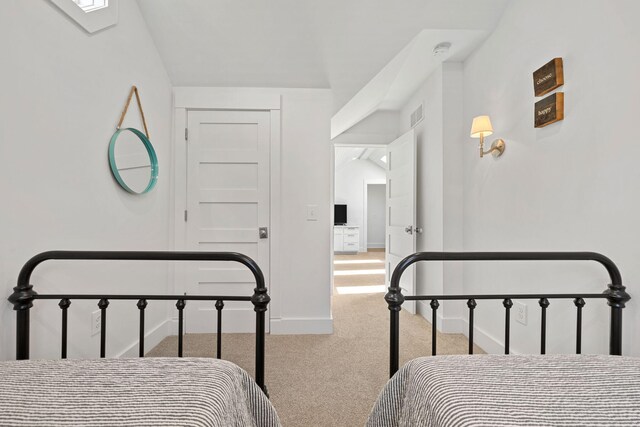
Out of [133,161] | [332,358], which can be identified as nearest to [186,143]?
[133,161]

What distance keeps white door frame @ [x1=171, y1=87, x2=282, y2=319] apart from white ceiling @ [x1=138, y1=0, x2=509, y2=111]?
9 centimetres

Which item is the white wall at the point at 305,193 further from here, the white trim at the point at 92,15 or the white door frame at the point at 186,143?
the white trim at the point at 92,15

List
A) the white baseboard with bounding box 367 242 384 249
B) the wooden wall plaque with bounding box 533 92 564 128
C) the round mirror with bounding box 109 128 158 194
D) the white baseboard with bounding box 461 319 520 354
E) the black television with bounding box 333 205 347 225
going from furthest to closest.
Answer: the white baseboard with bounding box 367 242 384 249 < the black television with bounding box 333 205 347 225 < the white baseboard with bounding box 461 319 520 354 < the round mirror with bounding box 109 128 158 194 < the wooden wall plaque with bounding box 533 92 564 128

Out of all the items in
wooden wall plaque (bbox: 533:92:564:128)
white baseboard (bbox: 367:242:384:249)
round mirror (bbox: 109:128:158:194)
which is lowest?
white baseboard (bbox: 367:242:384:249)

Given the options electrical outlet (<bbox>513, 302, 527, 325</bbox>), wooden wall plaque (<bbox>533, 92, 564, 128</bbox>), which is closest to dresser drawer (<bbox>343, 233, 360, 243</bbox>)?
electrical outlet (<bbox>513, 302, 527, 325</bbox>)

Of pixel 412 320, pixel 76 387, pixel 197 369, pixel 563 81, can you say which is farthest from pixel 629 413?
pixel 412 320

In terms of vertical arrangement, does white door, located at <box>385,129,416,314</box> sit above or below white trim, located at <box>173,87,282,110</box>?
below

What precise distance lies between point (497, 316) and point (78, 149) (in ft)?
9.26

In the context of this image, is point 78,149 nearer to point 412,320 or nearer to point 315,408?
point 315,408

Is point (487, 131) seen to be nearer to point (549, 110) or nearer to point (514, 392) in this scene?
point (549, 110)

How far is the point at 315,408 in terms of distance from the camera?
1.63 metres

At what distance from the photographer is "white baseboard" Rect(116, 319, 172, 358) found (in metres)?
2.09

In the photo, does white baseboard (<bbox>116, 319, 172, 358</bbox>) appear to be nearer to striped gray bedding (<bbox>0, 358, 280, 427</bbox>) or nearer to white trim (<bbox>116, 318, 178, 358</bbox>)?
white trim (<bbox>116, 318, 178, 358</bbox>)

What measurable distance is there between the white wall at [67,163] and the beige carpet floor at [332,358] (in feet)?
2.39
